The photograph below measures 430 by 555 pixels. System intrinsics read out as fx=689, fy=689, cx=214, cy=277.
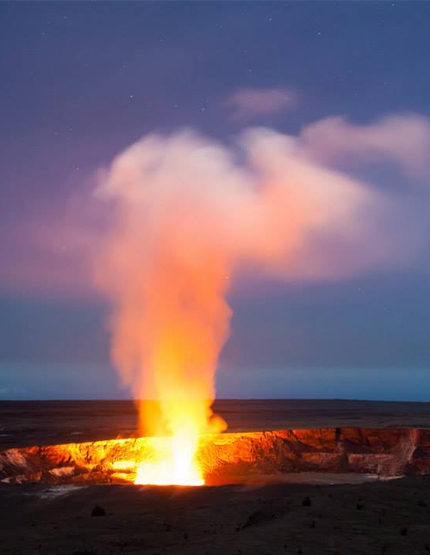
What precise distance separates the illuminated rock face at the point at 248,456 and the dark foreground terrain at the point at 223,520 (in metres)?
11.0

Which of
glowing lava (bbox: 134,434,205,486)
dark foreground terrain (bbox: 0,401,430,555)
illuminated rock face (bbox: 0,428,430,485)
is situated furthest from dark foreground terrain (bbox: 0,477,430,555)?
illuminated rock face (bbox: 0,428,430,485)

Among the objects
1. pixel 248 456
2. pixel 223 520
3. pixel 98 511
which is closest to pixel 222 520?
pixel 223 520

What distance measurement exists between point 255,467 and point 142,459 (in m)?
7.51

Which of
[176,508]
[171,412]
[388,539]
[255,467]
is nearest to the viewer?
[388,539]

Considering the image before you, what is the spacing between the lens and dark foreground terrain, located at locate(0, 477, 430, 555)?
19359 millimetres

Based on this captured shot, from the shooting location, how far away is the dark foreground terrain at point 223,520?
19.4 metres

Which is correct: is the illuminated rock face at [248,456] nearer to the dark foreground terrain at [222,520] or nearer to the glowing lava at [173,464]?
the glowing lava at [173,464]

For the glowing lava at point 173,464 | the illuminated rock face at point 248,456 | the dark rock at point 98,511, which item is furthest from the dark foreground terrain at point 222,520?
the illuminated rock face at point 248,456

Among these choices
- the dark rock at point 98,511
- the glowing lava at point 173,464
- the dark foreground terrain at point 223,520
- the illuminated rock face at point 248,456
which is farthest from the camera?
the illuminated rock face at point 248,456

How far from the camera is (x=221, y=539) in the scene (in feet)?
66.4

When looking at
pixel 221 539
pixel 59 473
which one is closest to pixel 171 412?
pixel 59 473

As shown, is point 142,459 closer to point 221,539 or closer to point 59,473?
point 59,473

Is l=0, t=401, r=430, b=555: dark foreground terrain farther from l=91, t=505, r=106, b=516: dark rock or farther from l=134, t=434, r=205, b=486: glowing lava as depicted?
l=134, t=434, r=205, b=486: glowing lava

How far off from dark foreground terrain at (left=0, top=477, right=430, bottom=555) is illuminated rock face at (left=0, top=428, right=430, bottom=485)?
11042 millimetres
